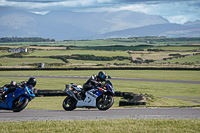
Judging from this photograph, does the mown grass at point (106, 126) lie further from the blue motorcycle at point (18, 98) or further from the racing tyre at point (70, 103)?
the racing tyre at point (70, 103)

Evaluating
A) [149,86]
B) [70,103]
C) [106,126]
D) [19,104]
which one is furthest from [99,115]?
[149,86]

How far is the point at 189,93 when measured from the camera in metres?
44.1

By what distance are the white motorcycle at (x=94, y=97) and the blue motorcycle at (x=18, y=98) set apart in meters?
2.27

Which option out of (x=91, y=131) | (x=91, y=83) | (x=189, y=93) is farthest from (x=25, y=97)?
(x=189, y=93)

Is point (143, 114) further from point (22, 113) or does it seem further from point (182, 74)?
point (182, 74)

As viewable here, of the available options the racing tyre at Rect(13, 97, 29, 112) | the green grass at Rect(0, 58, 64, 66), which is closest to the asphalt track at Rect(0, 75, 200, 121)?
Answer: the racing tyre at Rect(13, 97, 29, 112)

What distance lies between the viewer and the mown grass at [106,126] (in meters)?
13.6

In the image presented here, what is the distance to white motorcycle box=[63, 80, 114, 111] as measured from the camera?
57.0 ft

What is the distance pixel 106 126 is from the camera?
14.4m

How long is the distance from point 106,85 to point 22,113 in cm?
491

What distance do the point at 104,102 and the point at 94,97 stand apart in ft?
2.16

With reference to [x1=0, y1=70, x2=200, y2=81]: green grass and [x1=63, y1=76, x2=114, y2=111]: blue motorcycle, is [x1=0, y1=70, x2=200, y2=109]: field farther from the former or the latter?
[x1=63, y1=76, x2=114, y2=111]: blue motorcycle

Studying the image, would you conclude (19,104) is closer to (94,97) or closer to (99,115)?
(94,97)

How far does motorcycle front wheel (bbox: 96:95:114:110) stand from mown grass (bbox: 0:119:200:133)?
2220 millimetres
